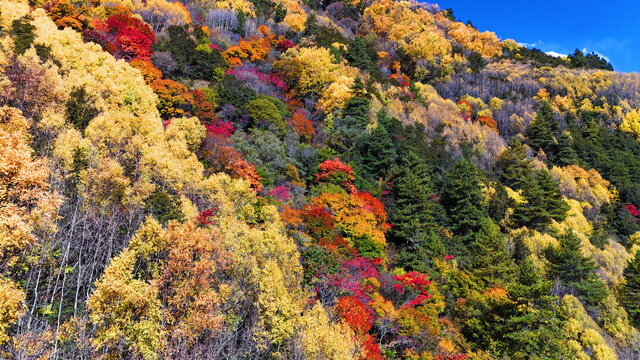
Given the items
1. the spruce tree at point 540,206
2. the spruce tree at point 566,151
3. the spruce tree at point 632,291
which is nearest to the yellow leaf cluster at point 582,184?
the spruce tree at point 566,151

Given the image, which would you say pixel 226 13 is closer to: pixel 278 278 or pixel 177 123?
pixel 177 123

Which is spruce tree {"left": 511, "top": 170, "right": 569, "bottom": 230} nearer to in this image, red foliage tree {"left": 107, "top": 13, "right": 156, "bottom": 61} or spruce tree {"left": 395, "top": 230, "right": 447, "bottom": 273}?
spruce tree {"left": 395, "top": 230, "right": 447, "bottom": 273}

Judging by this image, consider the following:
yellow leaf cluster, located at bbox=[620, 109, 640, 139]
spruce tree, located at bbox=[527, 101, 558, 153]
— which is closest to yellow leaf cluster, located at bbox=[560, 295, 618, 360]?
spruce tree, located at bbox=[527, 101, 558, 153]

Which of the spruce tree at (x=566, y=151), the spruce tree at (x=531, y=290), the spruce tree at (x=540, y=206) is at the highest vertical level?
the spruce tree at (x=566, y=151)

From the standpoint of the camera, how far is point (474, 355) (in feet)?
89.8

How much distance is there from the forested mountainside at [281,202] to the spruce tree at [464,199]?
11.6 inches

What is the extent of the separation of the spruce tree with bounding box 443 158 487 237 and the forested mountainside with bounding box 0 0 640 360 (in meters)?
0.30

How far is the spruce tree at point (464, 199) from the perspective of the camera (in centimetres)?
4197

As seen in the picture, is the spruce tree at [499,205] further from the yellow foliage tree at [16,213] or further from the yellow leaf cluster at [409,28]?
the yellow foliage tree at [16,213]

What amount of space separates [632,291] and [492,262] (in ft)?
66.1

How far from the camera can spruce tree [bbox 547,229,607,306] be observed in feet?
128

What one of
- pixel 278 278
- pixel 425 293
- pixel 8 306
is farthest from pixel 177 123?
pixel 425 293

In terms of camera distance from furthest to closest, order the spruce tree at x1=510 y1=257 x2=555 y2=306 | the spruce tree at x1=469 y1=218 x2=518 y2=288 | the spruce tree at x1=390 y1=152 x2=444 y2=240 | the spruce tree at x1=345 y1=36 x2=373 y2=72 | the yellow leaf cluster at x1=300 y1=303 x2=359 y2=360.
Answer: the spruce tree at x1=345 y1=36 x2=373 y2=72 → the spruce tree at x1=390 y1=152 x2=444 y2=240 → the spruce tree at x1=469 y1=218 x2=518 y2=288 → the spruce tree at x1=510 y1=257 x2=555 y2=306 → the yellow leaf cluster at x1=300 y1=303 x2=359 y2=360

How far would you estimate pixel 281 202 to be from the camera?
31719mm
